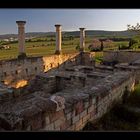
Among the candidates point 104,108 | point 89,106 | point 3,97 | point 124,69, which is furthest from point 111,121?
point 124,69

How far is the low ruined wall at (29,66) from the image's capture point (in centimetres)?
1287

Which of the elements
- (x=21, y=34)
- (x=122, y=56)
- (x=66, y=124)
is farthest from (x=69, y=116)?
(x=122, y=56)

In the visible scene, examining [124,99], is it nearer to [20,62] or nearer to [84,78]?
[84,78]

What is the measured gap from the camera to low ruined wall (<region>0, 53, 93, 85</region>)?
12867 mm

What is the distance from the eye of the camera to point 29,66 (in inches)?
573

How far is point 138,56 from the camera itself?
831 inches

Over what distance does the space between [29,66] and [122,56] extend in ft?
34.3

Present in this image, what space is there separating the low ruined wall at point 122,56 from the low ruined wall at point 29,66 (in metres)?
4.79

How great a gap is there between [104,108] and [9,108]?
3.37 metres

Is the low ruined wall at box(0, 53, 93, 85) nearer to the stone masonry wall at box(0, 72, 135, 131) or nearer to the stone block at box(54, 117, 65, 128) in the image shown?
the stone masonry wall at box(0, 72, 135, 131)

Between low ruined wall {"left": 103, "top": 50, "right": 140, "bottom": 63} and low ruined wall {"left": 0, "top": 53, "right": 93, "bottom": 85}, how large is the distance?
4.79 metres

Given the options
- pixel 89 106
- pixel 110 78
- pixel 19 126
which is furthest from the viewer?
pixel 110 78

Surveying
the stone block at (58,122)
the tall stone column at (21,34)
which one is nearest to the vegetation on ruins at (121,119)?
the stone block at (58,122)
